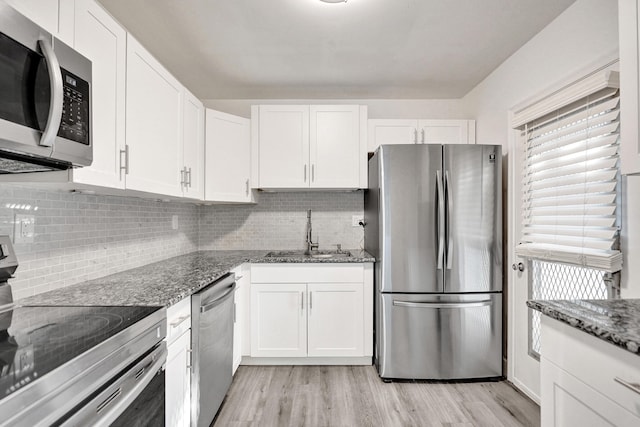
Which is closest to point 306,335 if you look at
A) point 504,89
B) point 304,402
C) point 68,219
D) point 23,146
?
point 304,402

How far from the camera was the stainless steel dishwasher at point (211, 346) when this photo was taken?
159cm

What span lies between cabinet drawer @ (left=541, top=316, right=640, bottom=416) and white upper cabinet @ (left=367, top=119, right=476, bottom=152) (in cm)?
205

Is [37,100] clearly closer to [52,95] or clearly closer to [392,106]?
[52,95]

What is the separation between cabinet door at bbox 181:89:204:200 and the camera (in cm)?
222

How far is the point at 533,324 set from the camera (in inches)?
87.0

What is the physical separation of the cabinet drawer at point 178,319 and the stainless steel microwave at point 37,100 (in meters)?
0.69

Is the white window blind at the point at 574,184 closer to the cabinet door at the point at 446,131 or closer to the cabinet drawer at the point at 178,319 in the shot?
the cabinet door at the point at 446,131

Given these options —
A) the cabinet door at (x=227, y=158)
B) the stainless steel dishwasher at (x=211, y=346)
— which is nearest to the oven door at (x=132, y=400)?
the stainless steel dishwasher at (x=211, y=346)

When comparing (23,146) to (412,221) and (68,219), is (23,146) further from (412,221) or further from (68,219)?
(412,221)

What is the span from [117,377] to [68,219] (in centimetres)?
101

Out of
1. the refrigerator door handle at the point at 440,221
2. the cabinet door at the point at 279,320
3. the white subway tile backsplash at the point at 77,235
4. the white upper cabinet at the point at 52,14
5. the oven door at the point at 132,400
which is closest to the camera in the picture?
the oven door at the point at 132,400

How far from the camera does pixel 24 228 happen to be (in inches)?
53.1

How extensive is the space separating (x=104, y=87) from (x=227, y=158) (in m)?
1.41

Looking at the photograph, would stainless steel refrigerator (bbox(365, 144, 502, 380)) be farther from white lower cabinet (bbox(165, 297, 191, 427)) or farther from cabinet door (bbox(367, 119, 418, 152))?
white lower cabinet (bbox(165, 297, 191, 427))
